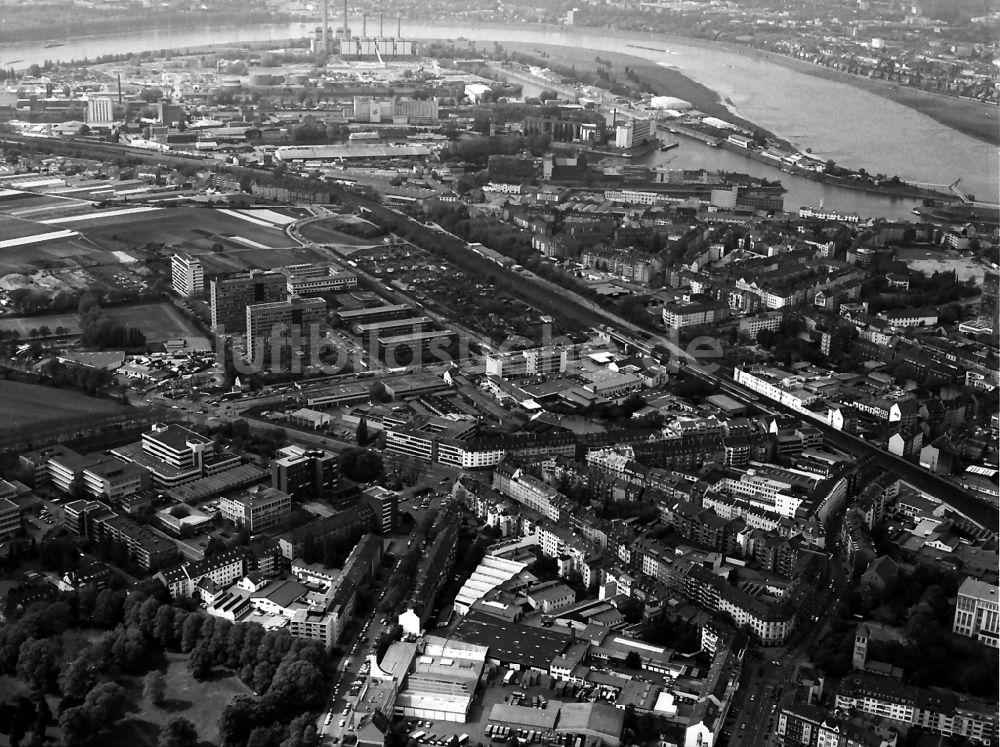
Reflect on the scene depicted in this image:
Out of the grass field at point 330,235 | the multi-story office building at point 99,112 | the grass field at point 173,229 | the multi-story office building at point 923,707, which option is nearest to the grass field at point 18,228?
the grass field at point 173,229

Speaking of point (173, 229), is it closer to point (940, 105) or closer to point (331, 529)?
point (331, 529)

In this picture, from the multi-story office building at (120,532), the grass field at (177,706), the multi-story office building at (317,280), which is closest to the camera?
the grass field at (177,706)

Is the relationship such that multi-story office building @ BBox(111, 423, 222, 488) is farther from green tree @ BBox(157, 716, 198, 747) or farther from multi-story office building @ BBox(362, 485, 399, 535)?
green tree @ BBox(157, 716, 198, 747)

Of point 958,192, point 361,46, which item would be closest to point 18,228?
point 958,192

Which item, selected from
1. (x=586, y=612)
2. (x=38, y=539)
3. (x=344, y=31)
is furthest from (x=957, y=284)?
(x=344, y=31)

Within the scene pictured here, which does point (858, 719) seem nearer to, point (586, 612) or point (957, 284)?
point (586, 612)

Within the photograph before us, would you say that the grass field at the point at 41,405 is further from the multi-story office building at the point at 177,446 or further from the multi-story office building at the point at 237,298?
the multi-story office building at the point at 237,298

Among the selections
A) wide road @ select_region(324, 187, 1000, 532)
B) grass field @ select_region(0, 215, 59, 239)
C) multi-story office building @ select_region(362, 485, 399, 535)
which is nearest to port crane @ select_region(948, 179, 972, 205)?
wide road @ select_region(324, 187, 1000, 532)
